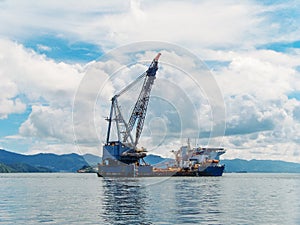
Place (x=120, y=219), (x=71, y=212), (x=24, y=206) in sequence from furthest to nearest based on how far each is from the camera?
(x=24, y=206) < (x=71, y=212) < (x=120, y=219)

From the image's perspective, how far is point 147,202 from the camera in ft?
233

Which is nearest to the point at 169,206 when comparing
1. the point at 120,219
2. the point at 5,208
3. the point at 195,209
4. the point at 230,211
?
the point at 195,209

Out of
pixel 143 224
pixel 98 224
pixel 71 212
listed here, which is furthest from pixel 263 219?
pixel 71 212

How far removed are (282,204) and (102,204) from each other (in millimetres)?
29547

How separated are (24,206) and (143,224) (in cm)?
2704

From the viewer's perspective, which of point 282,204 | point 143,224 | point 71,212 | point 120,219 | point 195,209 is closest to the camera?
point 143,224

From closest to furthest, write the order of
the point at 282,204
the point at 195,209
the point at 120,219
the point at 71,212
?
the point at 120,219
the point at 71,212
the point at 195,209
the point at 282,204

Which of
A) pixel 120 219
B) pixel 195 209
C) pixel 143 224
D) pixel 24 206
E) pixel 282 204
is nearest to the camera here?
pixel 143 224

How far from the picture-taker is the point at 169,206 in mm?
65125

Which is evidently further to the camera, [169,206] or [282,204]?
[282,204]

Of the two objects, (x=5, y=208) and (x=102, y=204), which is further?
(x=102, y=204)

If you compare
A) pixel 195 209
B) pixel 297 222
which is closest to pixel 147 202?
pixel 195 209

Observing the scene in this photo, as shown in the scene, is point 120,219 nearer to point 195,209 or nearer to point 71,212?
point 71,212

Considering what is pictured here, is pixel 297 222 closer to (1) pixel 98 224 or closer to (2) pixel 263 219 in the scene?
(2) pixel 263 219
